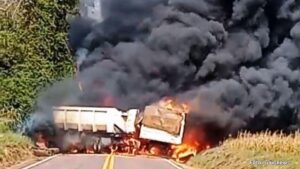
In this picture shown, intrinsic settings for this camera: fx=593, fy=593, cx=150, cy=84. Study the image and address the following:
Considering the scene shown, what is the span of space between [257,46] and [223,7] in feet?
12.5

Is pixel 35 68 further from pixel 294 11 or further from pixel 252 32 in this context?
pixel 294 11

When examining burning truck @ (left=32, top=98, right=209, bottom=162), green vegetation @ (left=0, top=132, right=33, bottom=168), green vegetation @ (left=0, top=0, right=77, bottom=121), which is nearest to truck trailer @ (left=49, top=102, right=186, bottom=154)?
burning truck @ (left=32, top=98, right=209, bottom=162)

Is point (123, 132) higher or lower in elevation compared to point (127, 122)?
lower

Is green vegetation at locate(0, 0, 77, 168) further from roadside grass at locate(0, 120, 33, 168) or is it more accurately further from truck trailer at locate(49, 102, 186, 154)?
truck trailer at locate(49, 102, 186, 154)

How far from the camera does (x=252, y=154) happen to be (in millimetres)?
24312

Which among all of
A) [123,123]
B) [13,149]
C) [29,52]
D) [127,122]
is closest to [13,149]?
[13,149]

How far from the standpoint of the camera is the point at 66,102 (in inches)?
1486

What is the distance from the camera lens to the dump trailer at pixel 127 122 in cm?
3431

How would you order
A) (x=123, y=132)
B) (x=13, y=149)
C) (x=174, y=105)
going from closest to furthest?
1. (x=13, y=149)
2. (x=123, y=132)
3. (x=174, y=105)

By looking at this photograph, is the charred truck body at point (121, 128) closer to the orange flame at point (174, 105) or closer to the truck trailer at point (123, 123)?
the truck trailer at point (123, 123)

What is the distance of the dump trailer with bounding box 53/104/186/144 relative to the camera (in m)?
34.3

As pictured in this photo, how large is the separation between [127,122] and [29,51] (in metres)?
11.0

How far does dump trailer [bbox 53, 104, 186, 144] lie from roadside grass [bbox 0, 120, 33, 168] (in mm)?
3067

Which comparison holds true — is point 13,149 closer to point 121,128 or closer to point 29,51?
point 121,128
